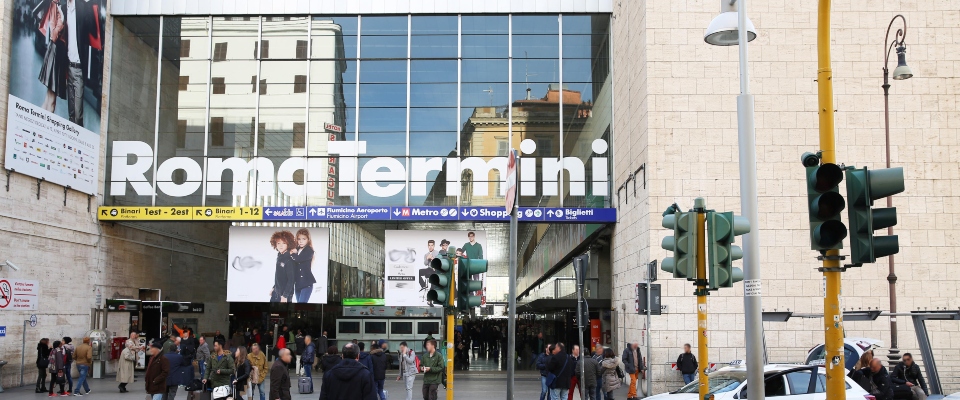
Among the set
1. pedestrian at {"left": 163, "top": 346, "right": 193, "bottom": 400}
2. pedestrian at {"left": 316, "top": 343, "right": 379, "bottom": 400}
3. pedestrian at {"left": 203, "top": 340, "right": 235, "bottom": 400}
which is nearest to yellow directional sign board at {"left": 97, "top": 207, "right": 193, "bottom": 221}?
pedestrian at {"left": 163, "top": 346, "right": 193, "bottom": 400}

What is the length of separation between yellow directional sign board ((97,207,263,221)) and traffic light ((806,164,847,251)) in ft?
Result: 76.8

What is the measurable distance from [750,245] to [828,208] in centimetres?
223

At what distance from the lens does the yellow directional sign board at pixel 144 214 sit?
28516mm

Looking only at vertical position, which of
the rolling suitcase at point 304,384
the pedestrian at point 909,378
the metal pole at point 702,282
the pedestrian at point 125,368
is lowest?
the rolling suitcase at point 304,384

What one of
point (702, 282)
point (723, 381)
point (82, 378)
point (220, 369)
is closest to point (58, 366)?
point (82, 378)

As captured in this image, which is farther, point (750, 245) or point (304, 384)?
point (304, 384)

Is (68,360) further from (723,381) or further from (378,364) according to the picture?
(723,381)

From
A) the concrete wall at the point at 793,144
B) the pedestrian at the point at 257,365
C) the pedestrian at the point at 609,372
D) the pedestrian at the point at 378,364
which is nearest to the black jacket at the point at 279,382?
the pedestrian at the point at 257,365

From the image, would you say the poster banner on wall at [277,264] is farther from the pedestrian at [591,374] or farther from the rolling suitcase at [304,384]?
the pedestrian at [591,374]

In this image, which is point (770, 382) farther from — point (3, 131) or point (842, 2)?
point (3, 131)

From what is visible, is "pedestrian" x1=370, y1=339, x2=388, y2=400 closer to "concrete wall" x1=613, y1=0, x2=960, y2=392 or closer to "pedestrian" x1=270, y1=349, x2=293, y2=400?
"pedestrian" x1=270, y1=349, x2=293, y2=400

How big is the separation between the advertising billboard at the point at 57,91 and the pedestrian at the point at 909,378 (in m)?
22.2

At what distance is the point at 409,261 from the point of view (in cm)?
2903

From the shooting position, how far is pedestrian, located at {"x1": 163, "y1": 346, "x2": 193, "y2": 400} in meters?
16.2
